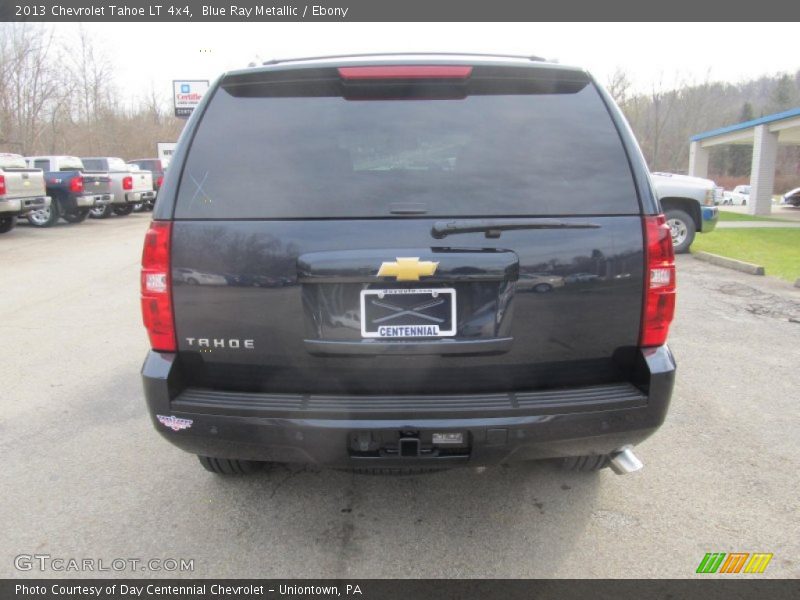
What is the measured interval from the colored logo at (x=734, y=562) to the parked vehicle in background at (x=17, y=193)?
15.5 m

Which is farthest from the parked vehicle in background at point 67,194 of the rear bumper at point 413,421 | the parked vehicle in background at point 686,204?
the rear bumper at point 413,421

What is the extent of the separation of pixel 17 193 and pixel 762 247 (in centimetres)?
1737

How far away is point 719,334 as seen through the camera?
6.02 meters

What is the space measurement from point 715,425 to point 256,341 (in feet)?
10.3

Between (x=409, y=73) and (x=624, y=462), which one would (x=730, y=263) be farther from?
(x=409, y=73)

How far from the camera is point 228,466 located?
3.00 meters

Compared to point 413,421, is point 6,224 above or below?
below

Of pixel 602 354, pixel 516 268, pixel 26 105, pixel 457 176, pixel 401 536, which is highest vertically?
pixel 26 105

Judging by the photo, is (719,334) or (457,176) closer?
(457,176)

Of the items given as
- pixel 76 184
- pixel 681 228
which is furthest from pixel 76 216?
pixel 681 228

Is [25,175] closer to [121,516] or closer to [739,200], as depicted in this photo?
[121,516]

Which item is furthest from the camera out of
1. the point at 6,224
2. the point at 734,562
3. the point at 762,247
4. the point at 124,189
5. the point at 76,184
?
the point at 124,189

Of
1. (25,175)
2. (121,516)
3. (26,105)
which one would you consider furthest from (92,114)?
(121,516)

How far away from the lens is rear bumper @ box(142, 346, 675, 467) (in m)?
2.21
